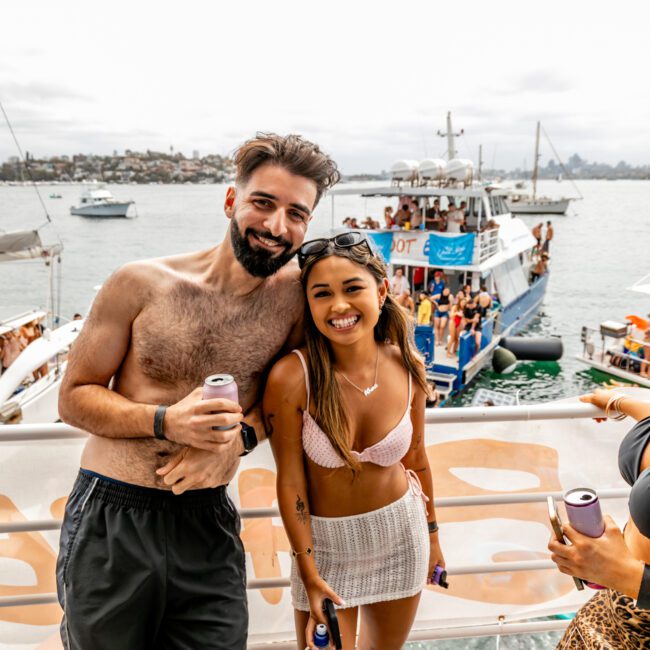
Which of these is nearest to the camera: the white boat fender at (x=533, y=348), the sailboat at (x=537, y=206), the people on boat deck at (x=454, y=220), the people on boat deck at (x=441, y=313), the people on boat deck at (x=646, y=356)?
the people on boat deck at (x=646, y=356)

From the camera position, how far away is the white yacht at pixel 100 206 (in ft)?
286

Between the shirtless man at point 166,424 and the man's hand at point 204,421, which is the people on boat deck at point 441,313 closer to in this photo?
the shirtless man at point 166,424

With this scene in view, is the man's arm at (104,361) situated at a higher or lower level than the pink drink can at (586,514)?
higher

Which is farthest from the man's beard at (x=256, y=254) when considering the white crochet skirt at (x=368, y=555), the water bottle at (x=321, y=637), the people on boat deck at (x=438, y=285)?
the people on boat deck at (x=438, y=285)

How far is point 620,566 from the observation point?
58.5 inches

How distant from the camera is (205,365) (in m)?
1.90

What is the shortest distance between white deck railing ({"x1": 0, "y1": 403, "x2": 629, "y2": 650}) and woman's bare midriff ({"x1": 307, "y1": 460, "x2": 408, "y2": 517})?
0.48m

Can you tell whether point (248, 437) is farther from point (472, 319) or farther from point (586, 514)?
point (472, 319)

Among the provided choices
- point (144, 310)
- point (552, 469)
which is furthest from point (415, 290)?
point (144, 310)

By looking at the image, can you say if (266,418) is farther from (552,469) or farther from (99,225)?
(99,225)

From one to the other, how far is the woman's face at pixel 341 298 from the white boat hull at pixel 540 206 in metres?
110

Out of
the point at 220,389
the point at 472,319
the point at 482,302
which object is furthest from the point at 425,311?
the point at 220,389

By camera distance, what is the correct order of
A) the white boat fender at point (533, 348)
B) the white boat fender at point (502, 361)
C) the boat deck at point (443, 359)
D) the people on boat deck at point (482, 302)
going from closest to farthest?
the boat deck at point (443, 359)
the people on boat deck at point (482, 302)
the white boat fender at point (502, 361)
the white boat fender at point (533, 348)

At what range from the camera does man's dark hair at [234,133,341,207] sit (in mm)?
1911
